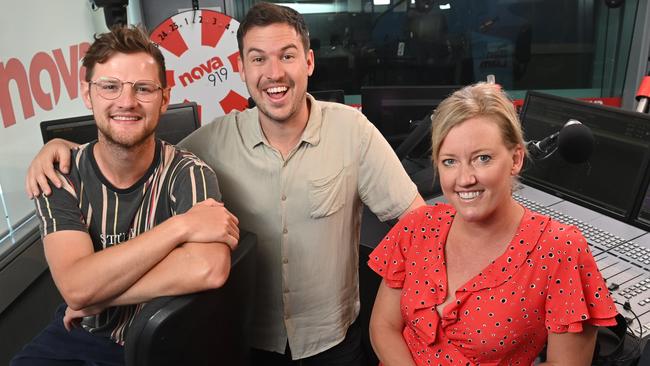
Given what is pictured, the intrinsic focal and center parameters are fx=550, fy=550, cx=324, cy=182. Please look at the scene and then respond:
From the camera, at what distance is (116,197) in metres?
1.42

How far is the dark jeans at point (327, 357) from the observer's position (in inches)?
67.6

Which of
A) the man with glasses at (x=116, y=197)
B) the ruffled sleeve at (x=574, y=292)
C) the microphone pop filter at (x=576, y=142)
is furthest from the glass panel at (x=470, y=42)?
the ruffled sleeve at (x=574, y=292)

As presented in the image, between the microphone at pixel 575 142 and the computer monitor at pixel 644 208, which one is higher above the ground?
the microphone at pixel 575 142

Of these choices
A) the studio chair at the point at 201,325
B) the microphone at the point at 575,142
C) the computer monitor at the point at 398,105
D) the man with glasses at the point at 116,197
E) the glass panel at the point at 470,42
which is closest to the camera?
the studio chair at the point at 201,325

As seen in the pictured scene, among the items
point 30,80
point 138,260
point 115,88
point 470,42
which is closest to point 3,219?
point 30,80

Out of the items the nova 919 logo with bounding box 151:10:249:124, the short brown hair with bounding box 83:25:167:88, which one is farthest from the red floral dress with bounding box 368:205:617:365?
the nova 919 logo with bounding box 151:10:249:124

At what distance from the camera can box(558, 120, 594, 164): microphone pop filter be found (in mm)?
1708

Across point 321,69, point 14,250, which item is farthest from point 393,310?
point 321,69

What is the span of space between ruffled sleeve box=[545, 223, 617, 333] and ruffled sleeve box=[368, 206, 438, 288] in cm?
35

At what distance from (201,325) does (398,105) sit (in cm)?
149

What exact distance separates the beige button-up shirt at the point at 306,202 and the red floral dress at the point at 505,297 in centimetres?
28

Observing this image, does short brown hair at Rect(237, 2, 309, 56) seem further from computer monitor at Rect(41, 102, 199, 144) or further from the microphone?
the microphone

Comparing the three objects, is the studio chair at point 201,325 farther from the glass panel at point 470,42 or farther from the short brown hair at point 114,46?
the glass panel at point 470,42

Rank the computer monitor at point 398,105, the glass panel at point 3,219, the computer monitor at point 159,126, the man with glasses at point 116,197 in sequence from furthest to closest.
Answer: the computer monitor at point 398,105 < the glass panel at point 3,219 < the computer monitor at point 159,126 < the man with glasses at point 116,197
